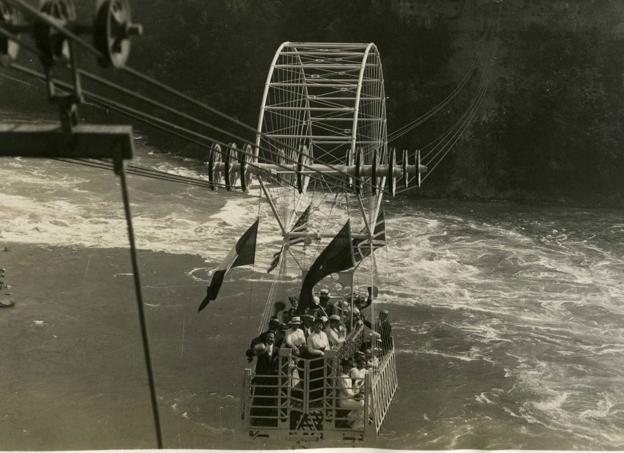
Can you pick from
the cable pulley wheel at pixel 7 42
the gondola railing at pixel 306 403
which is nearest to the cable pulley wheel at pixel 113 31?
the cable pulley wheel at pixel 7 42

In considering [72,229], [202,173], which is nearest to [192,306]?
[72,229]

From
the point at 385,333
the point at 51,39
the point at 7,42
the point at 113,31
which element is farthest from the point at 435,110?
the point at 51,39

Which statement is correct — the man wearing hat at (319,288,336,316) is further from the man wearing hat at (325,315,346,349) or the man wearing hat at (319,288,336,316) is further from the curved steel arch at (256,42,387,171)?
the curved steel arch at (256,42,387,171)

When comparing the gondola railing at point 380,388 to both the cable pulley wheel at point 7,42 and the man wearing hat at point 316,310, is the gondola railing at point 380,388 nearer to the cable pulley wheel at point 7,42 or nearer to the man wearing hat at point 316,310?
the man wearing hat at point 316,310

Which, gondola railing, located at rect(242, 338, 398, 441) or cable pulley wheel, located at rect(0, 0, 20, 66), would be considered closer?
cable pulley wheel, located at rect(0, 0, 20, 66)

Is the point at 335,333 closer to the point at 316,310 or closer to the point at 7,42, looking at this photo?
the point at 316,310

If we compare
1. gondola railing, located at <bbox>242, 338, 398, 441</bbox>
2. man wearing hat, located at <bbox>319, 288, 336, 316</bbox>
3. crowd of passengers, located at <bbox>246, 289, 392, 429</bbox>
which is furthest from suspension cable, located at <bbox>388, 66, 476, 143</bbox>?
gondola railing, located at <bbox>242, 338, 398, 441</bbox>

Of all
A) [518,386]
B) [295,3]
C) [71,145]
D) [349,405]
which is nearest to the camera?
[71,145]

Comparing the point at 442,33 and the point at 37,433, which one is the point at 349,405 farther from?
the point at 442,33
